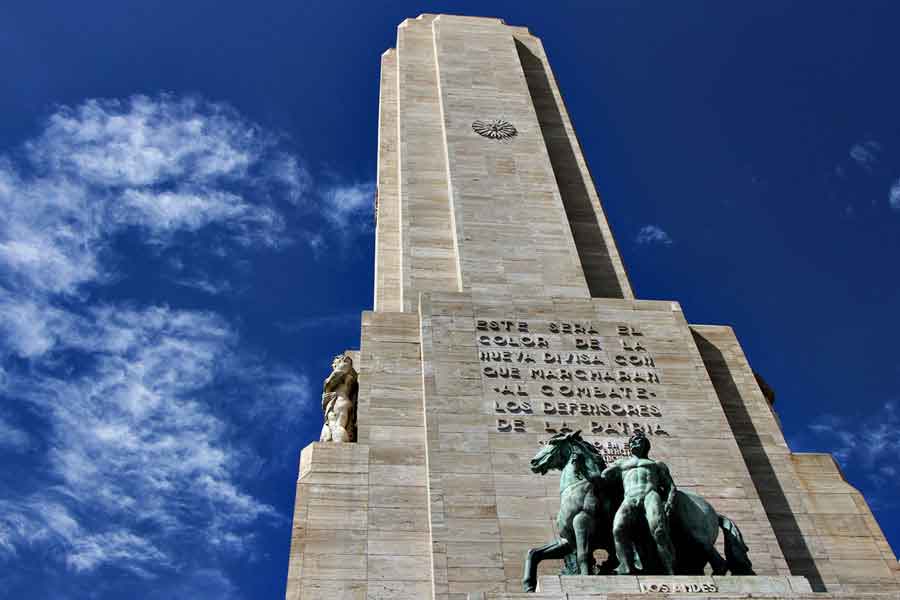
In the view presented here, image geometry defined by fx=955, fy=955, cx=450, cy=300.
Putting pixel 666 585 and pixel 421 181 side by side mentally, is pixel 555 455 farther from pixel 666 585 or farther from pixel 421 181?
pixel 421 181

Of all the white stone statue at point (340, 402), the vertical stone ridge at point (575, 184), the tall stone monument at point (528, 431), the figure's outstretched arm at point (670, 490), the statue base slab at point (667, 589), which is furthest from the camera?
the vertical stone ridge at point (575, 184)

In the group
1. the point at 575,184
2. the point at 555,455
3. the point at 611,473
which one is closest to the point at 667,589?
the point at 611,473

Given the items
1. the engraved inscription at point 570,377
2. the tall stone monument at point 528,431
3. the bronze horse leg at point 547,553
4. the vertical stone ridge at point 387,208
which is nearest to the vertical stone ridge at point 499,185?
the tall stone monument at point 528,431

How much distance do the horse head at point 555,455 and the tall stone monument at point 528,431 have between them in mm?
45

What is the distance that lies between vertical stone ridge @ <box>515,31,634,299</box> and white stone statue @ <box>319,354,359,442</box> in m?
6.96

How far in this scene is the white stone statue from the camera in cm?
1919

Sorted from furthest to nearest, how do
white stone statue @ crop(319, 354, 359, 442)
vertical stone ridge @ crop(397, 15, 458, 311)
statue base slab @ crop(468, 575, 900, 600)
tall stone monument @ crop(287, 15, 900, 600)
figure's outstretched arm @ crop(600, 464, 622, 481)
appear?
vertical stone ridge @ crop(397, 15, 458, 311), white stone statue @ crop(319, 354, 359, 442), tall stone monument @ crop(287, 15, 900, 600), figure's outstretched arm @ crop(600, 464, 622, 481), statue base slab @ crop(468, 575, 900, 600)

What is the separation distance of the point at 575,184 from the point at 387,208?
5459mm

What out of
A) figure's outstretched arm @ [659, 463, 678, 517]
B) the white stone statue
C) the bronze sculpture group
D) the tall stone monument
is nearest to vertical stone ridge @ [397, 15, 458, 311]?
the tall stone monument

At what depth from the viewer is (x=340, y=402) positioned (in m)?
19.8

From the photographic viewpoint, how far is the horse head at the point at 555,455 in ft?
48.7

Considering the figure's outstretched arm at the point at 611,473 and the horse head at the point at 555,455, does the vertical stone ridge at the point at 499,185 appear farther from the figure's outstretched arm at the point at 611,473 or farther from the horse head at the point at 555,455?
the figure's outstretched arm at the point at 611,473

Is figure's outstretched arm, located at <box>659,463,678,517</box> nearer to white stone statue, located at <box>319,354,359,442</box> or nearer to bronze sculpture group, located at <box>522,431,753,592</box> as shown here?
bronze sculpture group, located at <box>522,431,753,592</box>

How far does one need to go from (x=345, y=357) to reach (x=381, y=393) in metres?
1.69
